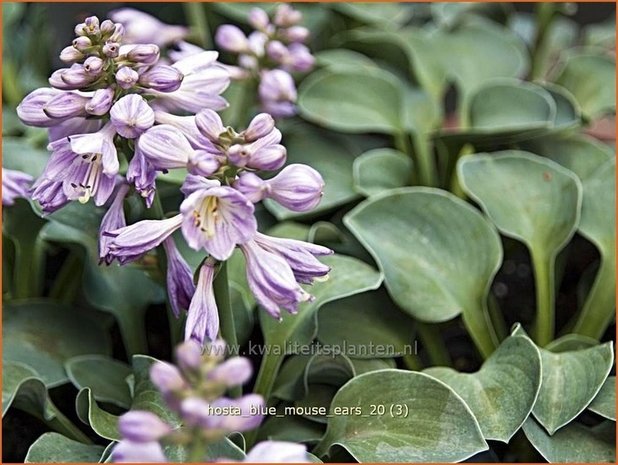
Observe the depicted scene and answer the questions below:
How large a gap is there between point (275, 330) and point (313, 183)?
23 centimetres

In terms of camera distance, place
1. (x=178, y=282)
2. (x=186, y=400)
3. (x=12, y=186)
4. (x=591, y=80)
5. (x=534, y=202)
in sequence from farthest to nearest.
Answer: (x=591, y=80) < (x=534, y=202) < (x=12, y=186) < (x=178, y=282) < (x=186, y=400)

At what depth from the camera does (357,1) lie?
4.13 ft

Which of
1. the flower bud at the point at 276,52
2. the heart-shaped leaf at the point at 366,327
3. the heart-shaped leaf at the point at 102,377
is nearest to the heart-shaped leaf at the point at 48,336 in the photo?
the heart-shaped leaf at the point at 102,377

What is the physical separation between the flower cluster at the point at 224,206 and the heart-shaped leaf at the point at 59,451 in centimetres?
18

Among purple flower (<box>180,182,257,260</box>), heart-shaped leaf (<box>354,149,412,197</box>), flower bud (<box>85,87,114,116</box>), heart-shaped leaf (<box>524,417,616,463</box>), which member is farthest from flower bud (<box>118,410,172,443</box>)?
heart-shaped leaf (<box>354,149,412,197</box>)

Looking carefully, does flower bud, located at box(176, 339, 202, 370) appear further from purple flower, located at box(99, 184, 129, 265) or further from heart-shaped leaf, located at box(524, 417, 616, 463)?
heart-shaped leaf, located at box(524, 417, 616, 463)

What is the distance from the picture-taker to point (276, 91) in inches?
37.4

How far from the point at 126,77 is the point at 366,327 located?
1.19ft

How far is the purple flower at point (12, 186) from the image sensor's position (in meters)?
0.80

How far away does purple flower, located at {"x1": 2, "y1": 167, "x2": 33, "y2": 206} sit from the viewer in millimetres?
799

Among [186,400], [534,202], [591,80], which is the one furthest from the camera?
[591,80]

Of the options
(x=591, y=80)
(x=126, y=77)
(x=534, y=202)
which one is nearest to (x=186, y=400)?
(x=126, y=77)

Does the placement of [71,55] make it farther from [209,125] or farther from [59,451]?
[59,451]

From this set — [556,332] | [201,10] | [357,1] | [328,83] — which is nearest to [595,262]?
[556,332]
